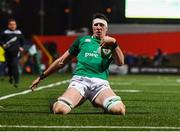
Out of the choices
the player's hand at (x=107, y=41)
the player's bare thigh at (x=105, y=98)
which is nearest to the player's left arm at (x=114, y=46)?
the player's hand at (x=107, y=41)

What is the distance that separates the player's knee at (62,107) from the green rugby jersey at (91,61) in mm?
560

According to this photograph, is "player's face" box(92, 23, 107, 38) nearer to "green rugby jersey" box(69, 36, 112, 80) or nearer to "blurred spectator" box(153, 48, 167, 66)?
"green rugby jersey" box(69, 36, 112, 80)

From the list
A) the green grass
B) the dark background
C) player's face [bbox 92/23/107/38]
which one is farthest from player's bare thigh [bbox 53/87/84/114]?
the dark background

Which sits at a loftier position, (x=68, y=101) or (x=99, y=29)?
(x=99, y=29)

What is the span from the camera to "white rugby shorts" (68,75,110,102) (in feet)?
30.1

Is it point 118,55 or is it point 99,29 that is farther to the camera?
point 99,29

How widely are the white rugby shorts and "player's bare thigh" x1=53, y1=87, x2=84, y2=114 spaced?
2.9 inches

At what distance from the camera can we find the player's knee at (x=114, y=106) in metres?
8.83

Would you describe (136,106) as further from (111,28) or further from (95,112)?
(111,28)

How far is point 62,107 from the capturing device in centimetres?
883

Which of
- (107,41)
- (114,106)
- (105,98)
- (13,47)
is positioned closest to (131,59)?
(13,47)

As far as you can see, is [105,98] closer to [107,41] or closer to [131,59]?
[107,41]

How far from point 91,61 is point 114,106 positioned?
2.44ft

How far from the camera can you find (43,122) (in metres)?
7.88
